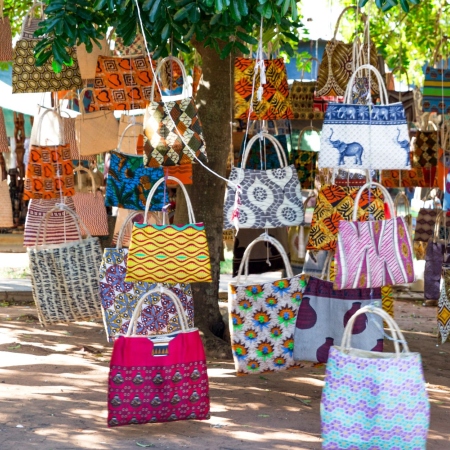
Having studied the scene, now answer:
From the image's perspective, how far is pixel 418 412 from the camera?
4.17 m

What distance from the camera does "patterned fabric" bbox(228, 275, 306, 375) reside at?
508cm

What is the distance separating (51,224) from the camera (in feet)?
22.0

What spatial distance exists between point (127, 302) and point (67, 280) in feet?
2.61

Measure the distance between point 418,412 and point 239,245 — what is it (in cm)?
346

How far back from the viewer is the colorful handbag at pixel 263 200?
5.14 meters

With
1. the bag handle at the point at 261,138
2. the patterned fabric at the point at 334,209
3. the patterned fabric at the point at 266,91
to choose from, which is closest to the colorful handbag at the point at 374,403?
the patterned fabric at the point at 334,209

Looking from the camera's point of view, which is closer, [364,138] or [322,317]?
[364,138]

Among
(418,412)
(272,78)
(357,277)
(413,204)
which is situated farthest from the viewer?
(413,204)

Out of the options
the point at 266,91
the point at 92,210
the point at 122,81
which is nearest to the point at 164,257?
the point at 266,91

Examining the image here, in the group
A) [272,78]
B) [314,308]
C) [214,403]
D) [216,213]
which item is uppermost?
[272,78]

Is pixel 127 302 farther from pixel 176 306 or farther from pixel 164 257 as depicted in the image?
pixel 164 257

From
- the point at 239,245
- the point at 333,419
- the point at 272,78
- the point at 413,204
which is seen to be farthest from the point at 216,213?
the point at 413,204

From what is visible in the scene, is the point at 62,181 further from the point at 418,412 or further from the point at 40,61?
the point at 418,412

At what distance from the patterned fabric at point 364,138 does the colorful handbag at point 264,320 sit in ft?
2.07
